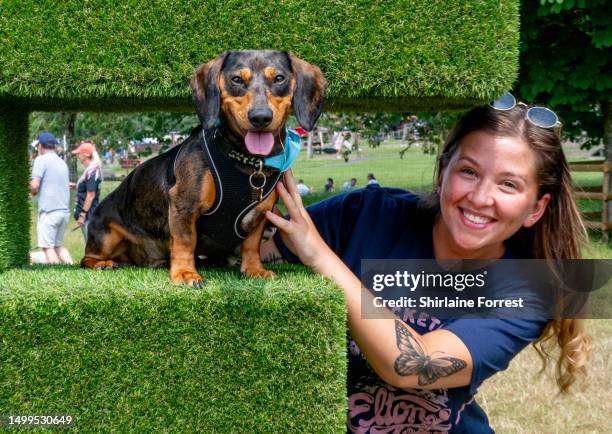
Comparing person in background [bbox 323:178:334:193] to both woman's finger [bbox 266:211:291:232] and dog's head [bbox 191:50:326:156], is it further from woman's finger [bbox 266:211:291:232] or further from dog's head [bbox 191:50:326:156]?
dog's head [bbox 191:50:326:156]

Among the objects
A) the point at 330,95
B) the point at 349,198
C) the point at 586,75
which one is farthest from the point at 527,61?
the point at 330,95

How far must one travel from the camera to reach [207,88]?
1681mm

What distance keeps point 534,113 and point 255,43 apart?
1.14m

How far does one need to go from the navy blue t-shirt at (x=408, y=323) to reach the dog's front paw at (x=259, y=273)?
381 mm

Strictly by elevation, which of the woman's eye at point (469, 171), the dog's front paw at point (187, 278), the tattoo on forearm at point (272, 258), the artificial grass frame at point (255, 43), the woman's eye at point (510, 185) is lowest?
the tattoo on forearm at point (272, 258)

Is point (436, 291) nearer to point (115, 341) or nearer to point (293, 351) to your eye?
point (293, 351)

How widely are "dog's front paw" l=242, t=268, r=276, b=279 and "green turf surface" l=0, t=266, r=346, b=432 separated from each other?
222 millimetres

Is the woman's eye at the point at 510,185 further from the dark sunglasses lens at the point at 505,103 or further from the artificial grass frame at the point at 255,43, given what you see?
the artificial grass frame at the point at 255,43

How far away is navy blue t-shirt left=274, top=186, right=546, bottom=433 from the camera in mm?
2096

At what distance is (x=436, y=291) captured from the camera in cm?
234

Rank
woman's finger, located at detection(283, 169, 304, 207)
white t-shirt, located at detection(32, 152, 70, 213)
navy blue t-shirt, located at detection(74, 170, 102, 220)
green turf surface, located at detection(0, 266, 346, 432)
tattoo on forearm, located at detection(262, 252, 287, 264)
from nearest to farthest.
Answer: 1. green turf surface, located at detection(0, 266, 346, 432)
2. woman's finger, located at detection(283, 169, 304, 207)
3. tattoo on forearm, located at detection(262, 252, 287, 264)
4. white t-shirt, located at detection(32, 152, 70, 213)
5. navy blue t-shirt, located at detection(74, 170, 102, 220)

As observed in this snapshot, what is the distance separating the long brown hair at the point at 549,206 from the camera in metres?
2.14

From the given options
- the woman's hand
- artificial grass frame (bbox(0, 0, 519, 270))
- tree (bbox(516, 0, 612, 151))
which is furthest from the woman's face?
tree (bbox(516, 0, 612, 151))

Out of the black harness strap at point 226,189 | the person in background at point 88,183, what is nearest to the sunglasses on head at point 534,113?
the black harness strap at point 226,189
